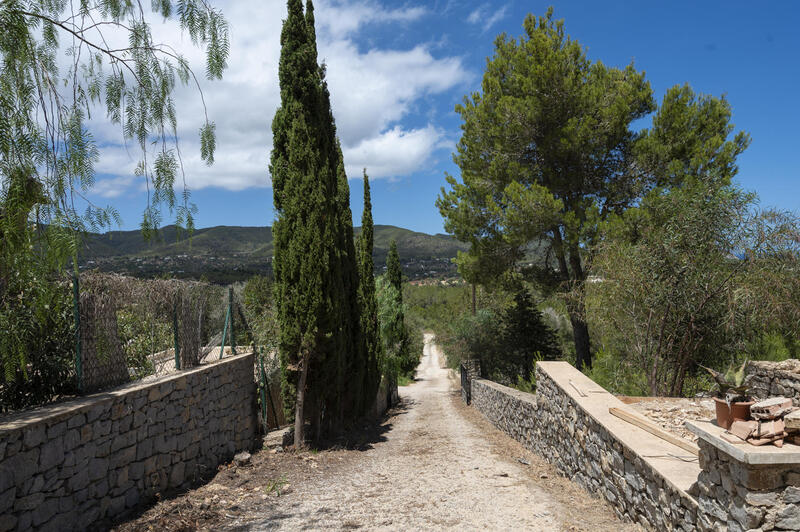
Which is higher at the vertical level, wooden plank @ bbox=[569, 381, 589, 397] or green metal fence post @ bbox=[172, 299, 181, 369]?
green metal fence post @ bbox=[172, 299, 181, 369]

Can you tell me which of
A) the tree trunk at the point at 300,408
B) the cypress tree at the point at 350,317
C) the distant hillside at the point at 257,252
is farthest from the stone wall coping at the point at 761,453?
the cypress tree at the point at 350,317

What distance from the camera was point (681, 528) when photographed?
10.7ft

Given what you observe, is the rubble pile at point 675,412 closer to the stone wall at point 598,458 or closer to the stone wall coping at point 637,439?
the stone wall coping at point 637,439

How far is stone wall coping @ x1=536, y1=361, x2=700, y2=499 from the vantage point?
3445mm

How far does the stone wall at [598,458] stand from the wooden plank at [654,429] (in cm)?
8

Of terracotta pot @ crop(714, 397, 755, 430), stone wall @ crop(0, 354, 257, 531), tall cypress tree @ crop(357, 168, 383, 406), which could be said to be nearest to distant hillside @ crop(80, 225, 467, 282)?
stone wall @ crop(0, 354, 257, 531)

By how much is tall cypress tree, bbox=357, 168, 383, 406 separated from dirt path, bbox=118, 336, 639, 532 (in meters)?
3.26

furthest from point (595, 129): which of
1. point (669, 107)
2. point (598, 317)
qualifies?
point (598, 317)

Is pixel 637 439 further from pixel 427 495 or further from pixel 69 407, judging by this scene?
pixel 69 407

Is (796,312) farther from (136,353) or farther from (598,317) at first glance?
(136,353)

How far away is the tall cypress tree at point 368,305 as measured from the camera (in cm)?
1216

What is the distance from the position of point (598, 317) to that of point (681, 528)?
17.8 feet

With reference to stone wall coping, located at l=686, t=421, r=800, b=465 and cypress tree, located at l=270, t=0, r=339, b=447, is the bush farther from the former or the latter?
stone wall coping, located at l=686, t=421, r=800, b=465

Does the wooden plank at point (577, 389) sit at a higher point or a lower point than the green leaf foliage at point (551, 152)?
lower
